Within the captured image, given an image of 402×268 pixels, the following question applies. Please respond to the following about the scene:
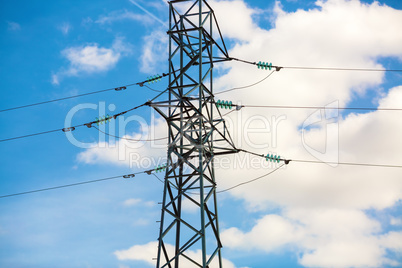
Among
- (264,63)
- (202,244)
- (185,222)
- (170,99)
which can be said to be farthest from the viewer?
(264,63)

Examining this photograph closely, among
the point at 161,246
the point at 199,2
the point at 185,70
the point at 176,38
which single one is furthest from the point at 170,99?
the point at 161,246

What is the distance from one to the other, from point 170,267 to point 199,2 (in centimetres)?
1283

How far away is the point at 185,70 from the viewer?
2345 centimetres

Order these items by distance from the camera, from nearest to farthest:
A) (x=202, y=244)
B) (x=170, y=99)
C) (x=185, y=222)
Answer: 1. (x=202, y=244)
2. (x=185, y=222)
3. (x=170, y=99)

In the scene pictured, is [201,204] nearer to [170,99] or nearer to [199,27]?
[170,99]

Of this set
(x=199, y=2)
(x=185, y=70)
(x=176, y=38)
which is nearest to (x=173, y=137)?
(x=185, y=70)

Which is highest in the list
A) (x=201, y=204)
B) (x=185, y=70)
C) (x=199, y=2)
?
(x=199, y=2)

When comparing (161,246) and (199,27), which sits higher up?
(199,27)

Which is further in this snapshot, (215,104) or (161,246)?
(215,104)

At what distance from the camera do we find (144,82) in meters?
27.9

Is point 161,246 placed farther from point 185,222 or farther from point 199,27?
point 199,27

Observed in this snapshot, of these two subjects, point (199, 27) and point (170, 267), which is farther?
point (199, 27)

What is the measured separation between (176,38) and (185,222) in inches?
356

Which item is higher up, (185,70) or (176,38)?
(176,38)
